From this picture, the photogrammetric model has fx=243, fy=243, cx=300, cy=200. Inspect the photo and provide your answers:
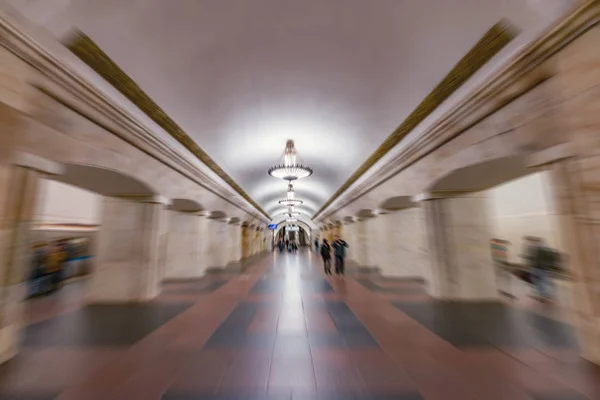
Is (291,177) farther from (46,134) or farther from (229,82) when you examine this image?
(46,134)

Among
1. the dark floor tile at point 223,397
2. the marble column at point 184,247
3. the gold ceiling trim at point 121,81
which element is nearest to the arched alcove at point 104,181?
the gold ceiling trim at point 121,81

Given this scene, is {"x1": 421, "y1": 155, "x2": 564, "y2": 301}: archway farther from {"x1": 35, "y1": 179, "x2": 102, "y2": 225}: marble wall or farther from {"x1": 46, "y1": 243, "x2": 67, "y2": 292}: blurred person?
{"x1": 46, "y1": 243, "x2": 67, "y2": 292}: blurred person

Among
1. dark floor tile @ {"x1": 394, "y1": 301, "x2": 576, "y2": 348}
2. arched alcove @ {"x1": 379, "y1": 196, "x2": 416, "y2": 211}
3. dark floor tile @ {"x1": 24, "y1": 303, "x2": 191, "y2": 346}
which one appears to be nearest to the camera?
dark floor tile @ {"x1": 394, "y1": 301, "x2": 576, "y2": 348}

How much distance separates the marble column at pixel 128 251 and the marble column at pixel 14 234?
2.46 meters

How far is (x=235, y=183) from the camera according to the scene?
33.8ft

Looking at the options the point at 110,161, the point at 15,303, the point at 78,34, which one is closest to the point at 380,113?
the point at 78,34

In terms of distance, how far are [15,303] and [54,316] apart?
90.9 inches

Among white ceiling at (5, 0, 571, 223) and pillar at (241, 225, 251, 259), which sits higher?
white ceiling at (5, 0, 571, 223)

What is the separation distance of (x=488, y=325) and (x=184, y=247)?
8231 millimetres

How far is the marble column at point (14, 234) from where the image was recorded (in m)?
2.58

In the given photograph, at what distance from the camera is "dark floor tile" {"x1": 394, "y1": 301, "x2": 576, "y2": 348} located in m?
3.24

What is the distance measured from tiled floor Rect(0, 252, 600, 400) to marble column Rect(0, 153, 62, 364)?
43cm

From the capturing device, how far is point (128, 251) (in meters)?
5.43

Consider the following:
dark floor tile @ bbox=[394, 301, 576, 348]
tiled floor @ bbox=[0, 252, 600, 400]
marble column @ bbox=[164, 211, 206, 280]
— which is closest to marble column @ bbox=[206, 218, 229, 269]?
marble column @ bbox=[164, 211, 206, 280]
